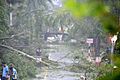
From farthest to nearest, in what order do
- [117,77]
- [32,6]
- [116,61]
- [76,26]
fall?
[32,6]
[76,26]
[117,77]
[116,61]

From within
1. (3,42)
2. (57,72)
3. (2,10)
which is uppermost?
(2,10)

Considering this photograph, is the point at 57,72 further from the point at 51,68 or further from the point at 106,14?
the point at 106,14

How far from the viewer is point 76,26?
24125 millimetres

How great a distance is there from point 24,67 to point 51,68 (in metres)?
2.44

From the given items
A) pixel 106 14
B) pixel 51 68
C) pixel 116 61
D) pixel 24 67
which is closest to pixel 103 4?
pixel 106 14

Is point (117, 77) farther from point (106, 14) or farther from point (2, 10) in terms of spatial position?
point (2, 10)

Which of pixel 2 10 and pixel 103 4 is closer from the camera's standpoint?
pixel 103 4

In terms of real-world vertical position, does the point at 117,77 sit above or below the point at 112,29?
below

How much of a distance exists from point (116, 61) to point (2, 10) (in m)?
17.8

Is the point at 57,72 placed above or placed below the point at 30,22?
below

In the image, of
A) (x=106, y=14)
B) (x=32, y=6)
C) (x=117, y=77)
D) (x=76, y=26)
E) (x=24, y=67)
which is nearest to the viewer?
(x=106, y=14)

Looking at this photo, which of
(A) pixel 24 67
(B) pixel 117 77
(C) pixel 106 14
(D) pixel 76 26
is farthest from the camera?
(D) pixel 76 26

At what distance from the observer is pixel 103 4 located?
101 cm

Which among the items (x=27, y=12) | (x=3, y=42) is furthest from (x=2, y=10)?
(x=27, y=12)
